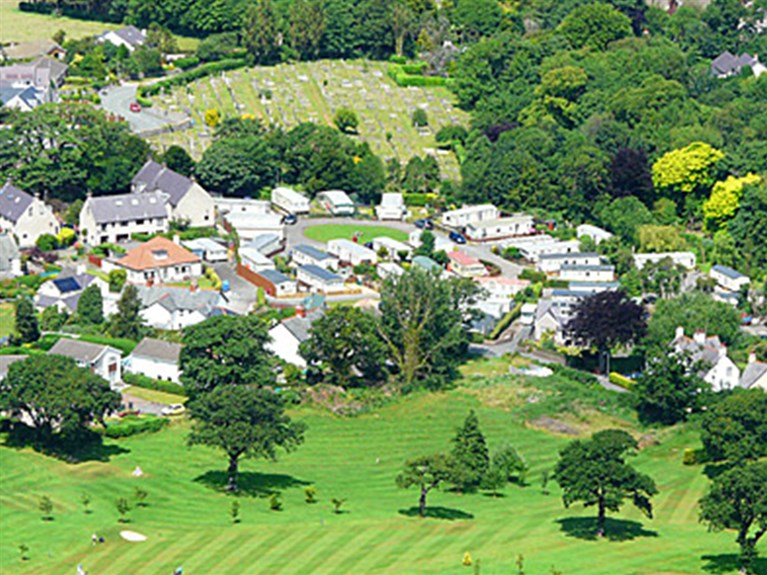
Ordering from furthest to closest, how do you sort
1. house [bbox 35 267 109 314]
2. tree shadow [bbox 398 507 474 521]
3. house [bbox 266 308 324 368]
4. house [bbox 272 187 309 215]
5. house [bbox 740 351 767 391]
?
house [bbox 272 187 309 215]
house [bbox 35 267 109 314]
house [bbox 266 308 324 368]
house [bbox 740 351 767 391]
tree shadow [bbox 398 507 474 521]

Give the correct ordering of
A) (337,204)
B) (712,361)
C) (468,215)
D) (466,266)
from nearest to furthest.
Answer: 1. (712,361)
2. (466,266)
3. (468,215)
4. (337,204)

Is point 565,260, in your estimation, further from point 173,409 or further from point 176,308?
point 173,409

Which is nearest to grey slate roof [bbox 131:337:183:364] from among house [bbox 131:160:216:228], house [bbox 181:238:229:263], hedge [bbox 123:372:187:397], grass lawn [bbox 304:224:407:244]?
hedge [bbox 123:372:187:397]

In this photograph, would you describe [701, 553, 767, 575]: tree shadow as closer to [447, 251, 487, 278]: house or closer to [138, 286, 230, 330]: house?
[138, 286, 230, 330]: house

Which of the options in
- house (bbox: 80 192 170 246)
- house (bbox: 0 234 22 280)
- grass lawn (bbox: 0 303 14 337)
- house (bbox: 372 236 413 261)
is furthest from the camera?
house (bbox: 80 192 170 246)

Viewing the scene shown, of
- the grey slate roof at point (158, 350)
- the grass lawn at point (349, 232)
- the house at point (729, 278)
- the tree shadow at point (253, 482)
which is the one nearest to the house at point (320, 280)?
the grass lawn at point (349, 232)

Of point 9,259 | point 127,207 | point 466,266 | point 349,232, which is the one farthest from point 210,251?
point 466,266
